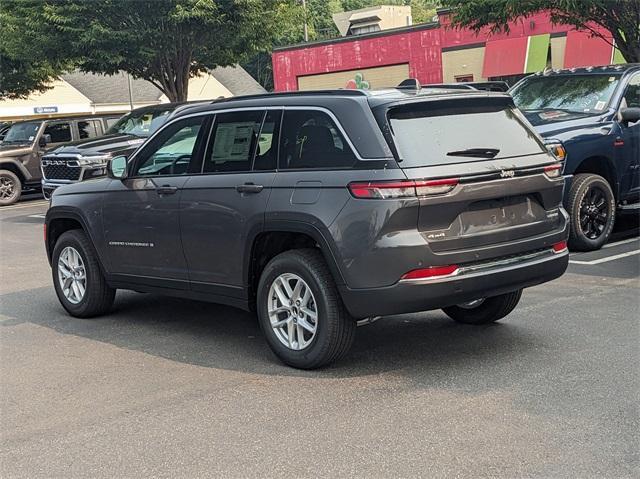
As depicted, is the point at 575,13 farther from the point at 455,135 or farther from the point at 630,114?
the point at 455,135

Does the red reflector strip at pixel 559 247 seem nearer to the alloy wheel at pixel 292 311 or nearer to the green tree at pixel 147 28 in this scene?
the alloy wheel at pixel 292 311

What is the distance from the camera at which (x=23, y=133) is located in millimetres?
19922

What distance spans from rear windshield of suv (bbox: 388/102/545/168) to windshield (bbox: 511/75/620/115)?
4.53 m

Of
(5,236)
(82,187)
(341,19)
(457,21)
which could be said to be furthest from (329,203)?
(341,19)

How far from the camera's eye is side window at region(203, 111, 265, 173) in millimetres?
5996

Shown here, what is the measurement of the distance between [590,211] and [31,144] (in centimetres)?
1406

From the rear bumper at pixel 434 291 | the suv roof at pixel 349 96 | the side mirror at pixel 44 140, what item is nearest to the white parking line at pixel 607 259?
the suv roof at pixel 349 96

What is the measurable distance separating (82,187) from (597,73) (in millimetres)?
6644

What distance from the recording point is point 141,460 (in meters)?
4.21

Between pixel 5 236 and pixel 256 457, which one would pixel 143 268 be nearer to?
pixel 256 457

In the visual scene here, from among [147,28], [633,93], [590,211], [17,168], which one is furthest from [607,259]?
[147,28]

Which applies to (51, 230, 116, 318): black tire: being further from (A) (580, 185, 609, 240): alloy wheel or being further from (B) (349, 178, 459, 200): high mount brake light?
(A) (580, 185, 609, 240): alloy wheel

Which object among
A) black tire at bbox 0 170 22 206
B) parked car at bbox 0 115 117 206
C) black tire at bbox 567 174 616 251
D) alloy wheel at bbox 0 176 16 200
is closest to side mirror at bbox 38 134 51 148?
parked car at bbox 0 115 117 206

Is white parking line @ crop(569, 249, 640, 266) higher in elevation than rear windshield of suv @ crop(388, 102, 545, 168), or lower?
lower
